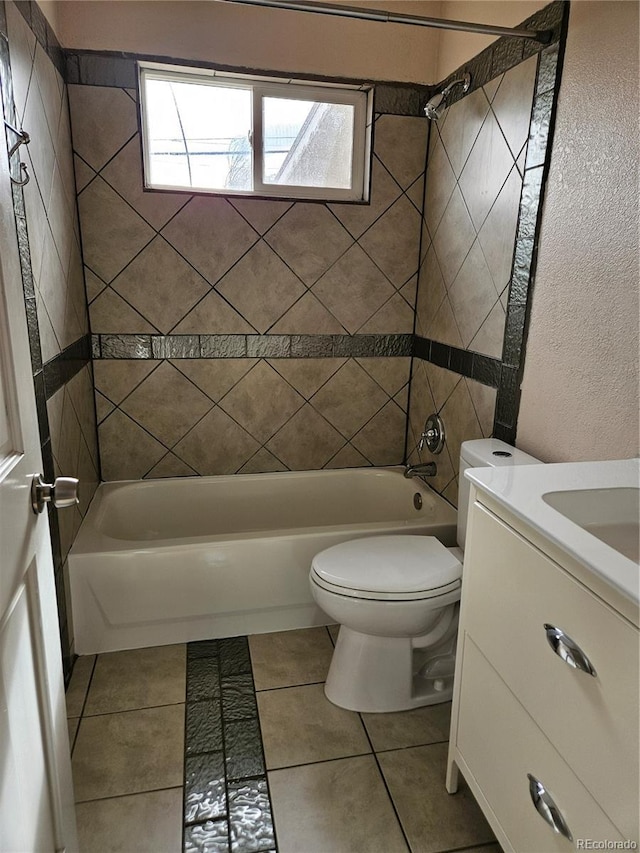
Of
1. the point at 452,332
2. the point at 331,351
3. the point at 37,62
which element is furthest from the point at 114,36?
the point at 452,332

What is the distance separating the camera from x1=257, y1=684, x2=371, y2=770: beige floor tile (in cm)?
158

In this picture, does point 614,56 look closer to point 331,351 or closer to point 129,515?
point 331,351

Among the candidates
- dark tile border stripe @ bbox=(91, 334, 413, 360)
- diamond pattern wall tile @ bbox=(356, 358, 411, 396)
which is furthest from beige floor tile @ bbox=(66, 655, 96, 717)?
diamond pattern wall tile @ bbox=(356, 358, 411, 396)

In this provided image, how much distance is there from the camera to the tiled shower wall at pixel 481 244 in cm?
177

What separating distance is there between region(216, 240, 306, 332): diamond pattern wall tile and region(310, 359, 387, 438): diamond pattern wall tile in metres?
0.40

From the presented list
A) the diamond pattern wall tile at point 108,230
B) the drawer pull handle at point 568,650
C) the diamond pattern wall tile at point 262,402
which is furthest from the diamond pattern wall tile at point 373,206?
the drawer pull handle at point 568,650

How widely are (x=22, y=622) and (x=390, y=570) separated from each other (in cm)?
104

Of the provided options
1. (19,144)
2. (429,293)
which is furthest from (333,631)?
(19,144)

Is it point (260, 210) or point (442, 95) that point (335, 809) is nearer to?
point (260, 210)

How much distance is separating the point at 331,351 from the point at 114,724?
1.69m

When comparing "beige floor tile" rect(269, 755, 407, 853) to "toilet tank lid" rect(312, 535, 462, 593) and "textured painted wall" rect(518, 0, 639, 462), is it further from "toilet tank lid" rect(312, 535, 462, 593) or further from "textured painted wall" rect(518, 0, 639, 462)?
"textured painted wall" rect(518, 0, 639, 462)

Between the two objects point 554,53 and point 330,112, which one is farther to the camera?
point 330,112

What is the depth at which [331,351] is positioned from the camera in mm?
2633

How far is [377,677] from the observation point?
173 centimetres
